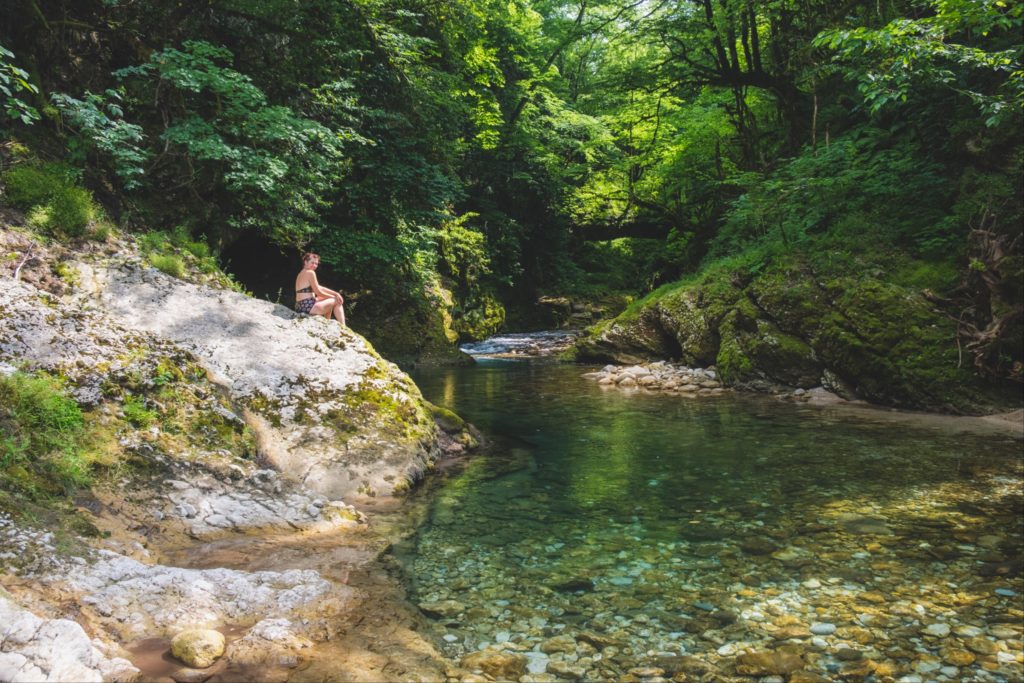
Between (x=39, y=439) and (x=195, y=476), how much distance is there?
44.8 inches

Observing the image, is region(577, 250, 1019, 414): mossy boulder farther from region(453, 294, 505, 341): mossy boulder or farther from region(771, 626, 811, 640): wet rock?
region(453, 294, 505, 341): mossy boulder

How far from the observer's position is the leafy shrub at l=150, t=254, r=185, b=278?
7727 millimetres

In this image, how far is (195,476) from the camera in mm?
4977

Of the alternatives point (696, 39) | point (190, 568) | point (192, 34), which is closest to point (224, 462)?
point (190, 568)

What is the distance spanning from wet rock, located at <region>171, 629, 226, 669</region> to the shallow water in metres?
1.27

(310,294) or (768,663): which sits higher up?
(310,294)

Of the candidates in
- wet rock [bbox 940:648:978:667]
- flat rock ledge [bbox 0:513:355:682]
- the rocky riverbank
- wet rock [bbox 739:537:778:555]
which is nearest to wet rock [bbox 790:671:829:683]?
wet rock [bbox 940:648:978:667]

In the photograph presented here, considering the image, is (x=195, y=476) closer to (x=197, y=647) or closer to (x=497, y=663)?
(x=197, y=647)

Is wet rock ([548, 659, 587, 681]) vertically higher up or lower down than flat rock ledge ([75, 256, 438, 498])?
lower down

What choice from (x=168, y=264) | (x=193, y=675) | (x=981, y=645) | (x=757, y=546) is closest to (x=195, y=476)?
(x=193, y=675)

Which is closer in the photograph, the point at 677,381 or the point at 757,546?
the point at 757,546

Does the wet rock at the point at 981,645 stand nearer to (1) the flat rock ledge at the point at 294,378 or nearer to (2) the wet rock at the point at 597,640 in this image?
(2) the wet rock at the point at 597,640

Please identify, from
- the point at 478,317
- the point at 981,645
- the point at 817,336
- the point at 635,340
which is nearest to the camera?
the point at 981,645

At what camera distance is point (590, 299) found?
31.2 metres
